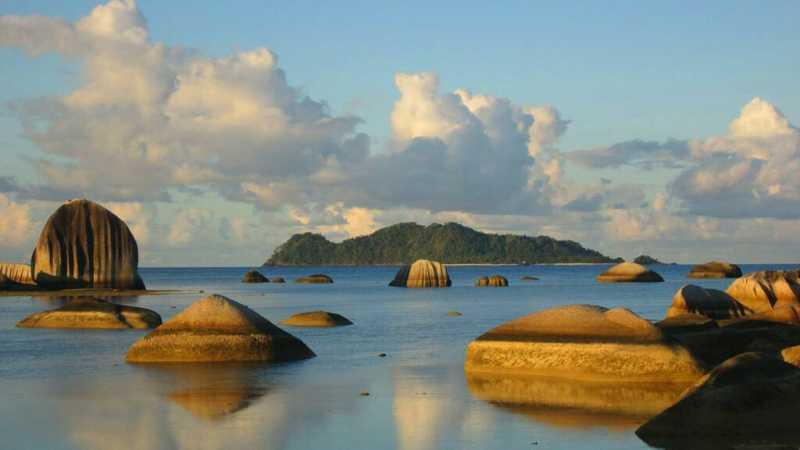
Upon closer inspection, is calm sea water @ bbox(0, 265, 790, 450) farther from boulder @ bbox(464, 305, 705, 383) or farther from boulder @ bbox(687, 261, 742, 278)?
boulder @ bbox(687, 261, 742, 278)

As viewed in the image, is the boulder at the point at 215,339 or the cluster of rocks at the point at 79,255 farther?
the cluster of rocks at the point at 79,255

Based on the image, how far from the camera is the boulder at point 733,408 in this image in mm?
22672

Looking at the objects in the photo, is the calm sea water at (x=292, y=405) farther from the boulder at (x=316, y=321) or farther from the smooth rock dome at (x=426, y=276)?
the smooth rock dome at (x=426, y=276)

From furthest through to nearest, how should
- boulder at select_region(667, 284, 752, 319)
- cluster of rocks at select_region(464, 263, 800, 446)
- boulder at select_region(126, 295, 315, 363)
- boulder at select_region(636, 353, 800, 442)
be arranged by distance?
boulder at select_region(667, 284, 752, 319), boulder at select_region(126, 295, 315, 363), cluster of rocks at select_region(464, 263, 800, 446), boulder at select_region(636, 353, 800, 442)

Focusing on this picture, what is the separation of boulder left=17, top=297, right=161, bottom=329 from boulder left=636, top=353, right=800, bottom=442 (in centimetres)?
3971

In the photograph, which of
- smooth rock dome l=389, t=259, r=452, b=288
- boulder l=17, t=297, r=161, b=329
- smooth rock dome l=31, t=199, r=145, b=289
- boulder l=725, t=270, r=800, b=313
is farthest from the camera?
smooth rock dome l=389, t=259, r=452, b=288

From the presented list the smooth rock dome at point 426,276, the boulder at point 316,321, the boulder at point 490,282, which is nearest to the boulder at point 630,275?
the boulder at point 490,282

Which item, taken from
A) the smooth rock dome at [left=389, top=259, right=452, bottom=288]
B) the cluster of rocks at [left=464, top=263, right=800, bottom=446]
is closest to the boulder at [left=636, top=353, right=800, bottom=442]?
the cluster of rocks at [left=464, top=263, right=800, bottom=446]

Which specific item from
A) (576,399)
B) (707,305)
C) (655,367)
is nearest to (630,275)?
(707,305)

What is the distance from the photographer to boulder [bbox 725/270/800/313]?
59.8 metres

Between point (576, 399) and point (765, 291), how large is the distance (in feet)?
114

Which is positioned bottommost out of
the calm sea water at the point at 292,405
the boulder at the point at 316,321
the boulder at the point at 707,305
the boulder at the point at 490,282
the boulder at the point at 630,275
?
the calm sea water at the point at 292,405

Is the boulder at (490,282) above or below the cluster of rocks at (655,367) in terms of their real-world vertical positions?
above

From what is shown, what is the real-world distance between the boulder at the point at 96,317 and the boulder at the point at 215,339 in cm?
1743
